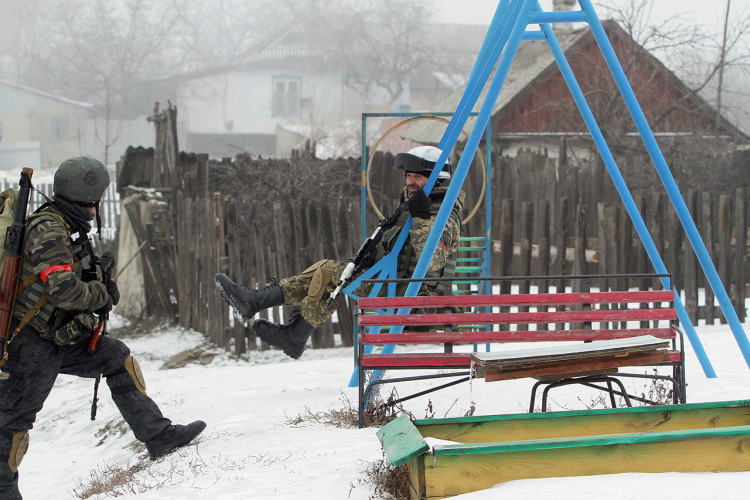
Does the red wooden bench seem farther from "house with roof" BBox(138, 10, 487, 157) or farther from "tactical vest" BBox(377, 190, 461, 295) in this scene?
"house with roof" BBox(138, 10, 487, 157)

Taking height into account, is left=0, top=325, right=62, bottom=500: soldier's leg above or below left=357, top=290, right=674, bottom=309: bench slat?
below

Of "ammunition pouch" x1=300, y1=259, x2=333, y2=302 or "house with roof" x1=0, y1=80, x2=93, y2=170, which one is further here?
"house with roof" x1=0, y1=80, x2=93, y2=170

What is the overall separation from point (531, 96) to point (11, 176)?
73.2 ft

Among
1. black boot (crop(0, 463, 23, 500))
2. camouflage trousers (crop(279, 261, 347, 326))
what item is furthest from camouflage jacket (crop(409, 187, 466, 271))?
black boot (crop(0, 463, 23, 500))

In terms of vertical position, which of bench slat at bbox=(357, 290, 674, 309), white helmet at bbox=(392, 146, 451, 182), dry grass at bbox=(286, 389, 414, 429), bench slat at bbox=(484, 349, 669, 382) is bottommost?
dry grass at bbox=(286, 389, 414, 429)

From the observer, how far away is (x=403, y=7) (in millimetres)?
72750

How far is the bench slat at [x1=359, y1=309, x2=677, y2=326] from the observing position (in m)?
4.40

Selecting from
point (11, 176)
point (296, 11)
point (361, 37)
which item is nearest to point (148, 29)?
point (296, 11)

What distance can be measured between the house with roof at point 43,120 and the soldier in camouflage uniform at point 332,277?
46936 millimetres

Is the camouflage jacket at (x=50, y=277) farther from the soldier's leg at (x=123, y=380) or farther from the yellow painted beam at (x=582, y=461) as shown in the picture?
the yellow painted beam at (x=582, y=461)

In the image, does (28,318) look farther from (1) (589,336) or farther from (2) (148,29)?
(2) (148,29)

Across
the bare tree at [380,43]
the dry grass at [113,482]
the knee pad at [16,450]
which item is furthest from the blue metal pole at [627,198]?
the bare tree at [380,43]

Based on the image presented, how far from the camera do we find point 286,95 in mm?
58625

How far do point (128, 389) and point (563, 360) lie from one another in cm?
248
